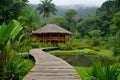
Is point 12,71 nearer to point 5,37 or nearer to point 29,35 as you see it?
point 5,37

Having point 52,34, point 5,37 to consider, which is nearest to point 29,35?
point 5,37

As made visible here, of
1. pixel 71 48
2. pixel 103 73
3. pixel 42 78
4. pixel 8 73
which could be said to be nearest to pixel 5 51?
pixel 8 73

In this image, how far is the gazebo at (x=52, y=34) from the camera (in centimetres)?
3650

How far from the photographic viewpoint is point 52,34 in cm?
3806

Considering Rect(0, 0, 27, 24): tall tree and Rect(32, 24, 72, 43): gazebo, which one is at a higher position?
Rect(0, 0, 27, 24): tall tree

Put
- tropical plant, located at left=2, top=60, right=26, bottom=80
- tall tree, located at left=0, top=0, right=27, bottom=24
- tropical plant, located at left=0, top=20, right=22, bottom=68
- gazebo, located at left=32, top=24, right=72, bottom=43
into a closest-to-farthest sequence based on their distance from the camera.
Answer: tropical plant, located at left=2, top=60, right=26, bottom=80
tropical plant, located at left=0, top=20, right=22, bottom=68
tall tree, located at left=0, top=0, right=27, bottom=24
gazebo, located at left=32, top=24, right=72, bottom=43

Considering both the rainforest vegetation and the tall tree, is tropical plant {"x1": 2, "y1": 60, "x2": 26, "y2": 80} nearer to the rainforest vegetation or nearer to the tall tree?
the rainforest vegetation

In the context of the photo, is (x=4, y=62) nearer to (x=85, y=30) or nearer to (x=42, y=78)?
(x=42, y=78)

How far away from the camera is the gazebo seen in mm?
36500

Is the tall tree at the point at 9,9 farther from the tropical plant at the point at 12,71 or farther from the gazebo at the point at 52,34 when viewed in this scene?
the tropical plant at the point at 12,71

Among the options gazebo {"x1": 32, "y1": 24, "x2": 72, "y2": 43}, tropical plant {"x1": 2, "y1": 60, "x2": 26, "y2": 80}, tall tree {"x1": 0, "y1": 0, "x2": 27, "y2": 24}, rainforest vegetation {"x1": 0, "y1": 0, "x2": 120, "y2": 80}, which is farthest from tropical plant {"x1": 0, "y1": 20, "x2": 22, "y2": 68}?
gazebo {"x1": 32, "y1": 24, "x2": 72, "y2": 43}

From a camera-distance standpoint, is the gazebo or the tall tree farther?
the gazebo

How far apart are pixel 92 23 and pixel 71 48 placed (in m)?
25.0

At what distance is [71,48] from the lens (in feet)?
98.8
